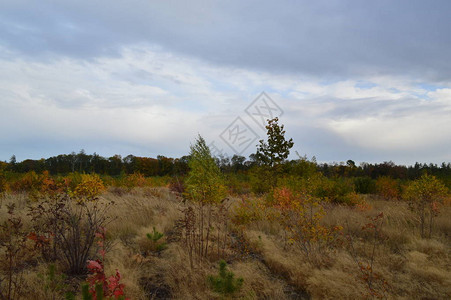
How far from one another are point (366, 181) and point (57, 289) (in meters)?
17.3

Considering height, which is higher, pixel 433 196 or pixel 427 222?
pixel 433 196

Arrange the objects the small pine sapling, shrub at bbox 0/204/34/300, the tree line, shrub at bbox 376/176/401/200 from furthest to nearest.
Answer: the tree line → shrub at bbox 376/176/401/200 → the small pine sapling → shrub at bbox 0/204/34/300

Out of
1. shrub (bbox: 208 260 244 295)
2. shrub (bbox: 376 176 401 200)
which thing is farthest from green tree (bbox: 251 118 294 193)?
shrub (bbox: 208 260 244 295)

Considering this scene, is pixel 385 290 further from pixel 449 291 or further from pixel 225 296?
pixel 225 296

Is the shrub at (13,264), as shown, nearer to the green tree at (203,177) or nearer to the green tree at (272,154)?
the green tree at (203,177)

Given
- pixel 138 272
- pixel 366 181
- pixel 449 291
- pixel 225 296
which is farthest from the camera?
pixel 366 181

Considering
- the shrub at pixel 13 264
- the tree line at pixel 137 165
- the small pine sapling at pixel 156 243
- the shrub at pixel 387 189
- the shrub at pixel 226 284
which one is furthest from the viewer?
the tree line at pixel 137 165

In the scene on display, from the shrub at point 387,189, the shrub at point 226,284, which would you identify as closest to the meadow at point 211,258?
the shrub at point 226,284

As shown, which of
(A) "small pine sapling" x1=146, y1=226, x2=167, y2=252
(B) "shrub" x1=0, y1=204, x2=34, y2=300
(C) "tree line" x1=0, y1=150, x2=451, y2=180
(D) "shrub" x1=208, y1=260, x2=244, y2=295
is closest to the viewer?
(B) "shrub" x1=0, y1=204, x2=34, y2=300

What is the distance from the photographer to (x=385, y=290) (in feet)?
11.9

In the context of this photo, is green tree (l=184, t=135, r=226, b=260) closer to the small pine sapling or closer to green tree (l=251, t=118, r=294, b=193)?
the small pine sapling

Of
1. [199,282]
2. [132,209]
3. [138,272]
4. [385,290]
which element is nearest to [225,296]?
[199,282]

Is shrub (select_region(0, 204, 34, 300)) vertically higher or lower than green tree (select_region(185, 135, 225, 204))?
lower

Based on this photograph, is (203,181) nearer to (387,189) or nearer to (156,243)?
(156,243)
